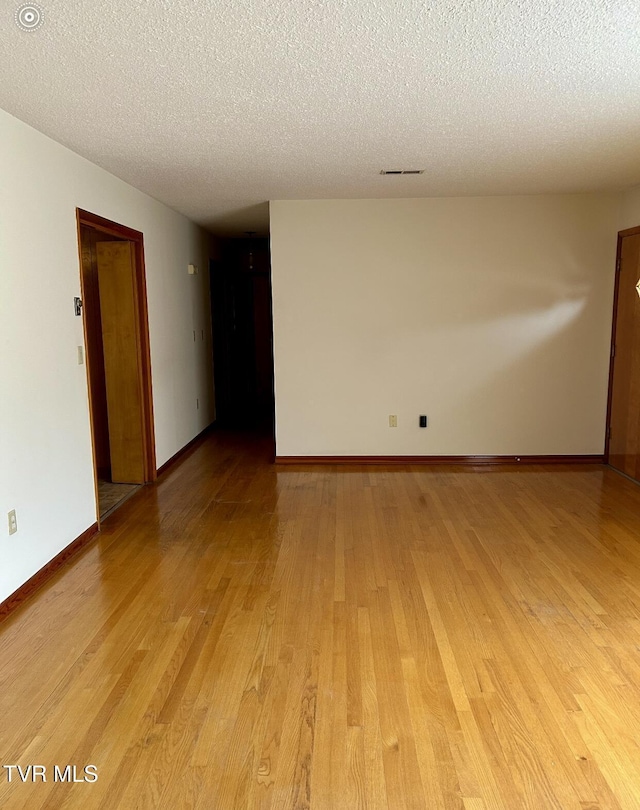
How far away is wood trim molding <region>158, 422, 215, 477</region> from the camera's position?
5418 mm

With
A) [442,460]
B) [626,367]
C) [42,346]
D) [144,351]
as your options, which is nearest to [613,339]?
[626,367]

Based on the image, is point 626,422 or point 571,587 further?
point 626,422

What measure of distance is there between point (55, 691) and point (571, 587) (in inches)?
96.3

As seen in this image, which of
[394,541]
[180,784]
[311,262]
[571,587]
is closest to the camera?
[180,784]

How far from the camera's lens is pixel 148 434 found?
5.03 meters

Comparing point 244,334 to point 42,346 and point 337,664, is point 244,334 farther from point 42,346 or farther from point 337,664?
point 337,664

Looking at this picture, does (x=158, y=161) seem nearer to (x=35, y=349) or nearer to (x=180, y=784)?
(x=35, y=349)

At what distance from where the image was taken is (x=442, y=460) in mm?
5660

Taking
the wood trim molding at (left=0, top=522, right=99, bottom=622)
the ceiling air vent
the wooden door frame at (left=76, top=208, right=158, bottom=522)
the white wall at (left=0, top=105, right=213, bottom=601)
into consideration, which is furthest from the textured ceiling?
the wood trim molding at (left=0, top=522, right=99, bottom=622)

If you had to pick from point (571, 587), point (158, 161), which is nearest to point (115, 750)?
point (571, 587)

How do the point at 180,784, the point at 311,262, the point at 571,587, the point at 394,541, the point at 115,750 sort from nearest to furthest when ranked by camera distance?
the point at 180,784 → the point at 115,750 → the point at 571,587 → the point at 394,541 → the point at 311,262

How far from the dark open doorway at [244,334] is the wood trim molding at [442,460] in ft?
7.22

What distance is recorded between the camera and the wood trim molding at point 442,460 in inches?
220

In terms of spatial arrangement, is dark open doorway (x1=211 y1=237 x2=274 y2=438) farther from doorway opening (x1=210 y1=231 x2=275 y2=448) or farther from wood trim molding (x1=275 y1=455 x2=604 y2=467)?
wood trim molding (x1=275 y1=455 x2=604 y2=467)
